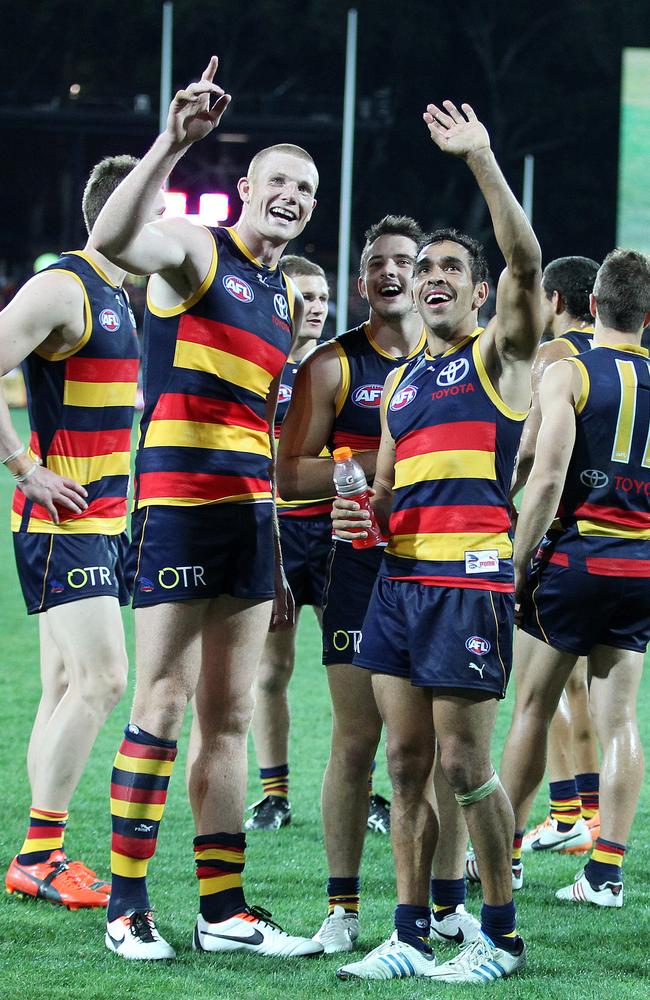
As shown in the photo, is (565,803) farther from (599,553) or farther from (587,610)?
(599,553)

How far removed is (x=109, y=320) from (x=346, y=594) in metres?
1.30

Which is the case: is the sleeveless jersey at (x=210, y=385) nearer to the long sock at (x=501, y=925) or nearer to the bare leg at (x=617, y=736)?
the long sock at (x=501, y=925)

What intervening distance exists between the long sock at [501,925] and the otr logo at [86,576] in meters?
1.77

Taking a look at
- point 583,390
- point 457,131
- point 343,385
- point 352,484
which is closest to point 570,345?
point 583,390

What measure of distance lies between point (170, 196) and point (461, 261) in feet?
84.7

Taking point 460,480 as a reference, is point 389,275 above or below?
above

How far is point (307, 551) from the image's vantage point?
6023 millimetres

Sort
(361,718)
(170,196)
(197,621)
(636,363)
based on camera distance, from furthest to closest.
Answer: (170,196), (636,363), (361,718), (197,621)

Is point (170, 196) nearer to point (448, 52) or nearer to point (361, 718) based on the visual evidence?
point (448, 52)

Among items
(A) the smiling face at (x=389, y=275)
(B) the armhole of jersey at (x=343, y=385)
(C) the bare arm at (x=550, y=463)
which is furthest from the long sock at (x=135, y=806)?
(A) the smiling face at (x=389, y=275)

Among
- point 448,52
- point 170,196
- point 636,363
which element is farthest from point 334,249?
point 636,363

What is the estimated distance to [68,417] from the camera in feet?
15.6

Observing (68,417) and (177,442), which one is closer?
(177,442)

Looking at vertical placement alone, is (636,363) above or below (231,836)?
above
